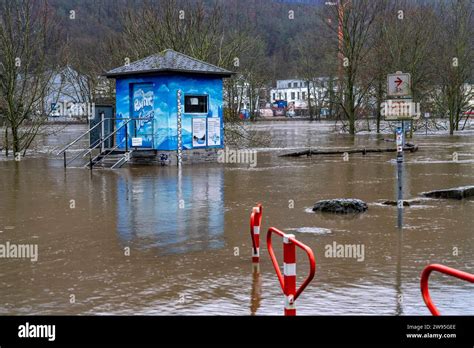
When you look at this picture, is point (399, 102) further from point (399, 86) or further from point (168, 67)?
point (168, 67)

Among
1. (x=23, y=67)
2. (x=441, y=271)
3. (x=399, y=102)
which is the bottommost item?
(x=441, y=271)

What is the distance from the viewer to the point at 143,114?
2966 cm

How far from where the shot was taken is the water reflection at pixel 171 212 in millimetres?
11695

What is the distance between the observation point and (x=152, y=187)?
65.6ft

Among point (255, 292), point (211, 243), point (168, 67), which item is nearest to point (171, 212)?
point (211, 243)

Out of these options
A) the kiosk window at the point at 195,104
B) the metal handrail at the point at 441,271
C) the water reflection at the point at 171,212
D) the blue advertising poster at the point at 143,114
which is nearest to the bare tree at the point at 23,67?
the blue advertising poster at the point at 143,114

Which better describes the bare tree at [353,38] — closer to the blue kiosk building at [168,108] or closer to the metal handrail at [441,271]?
the blue kiosk building at [168,108]

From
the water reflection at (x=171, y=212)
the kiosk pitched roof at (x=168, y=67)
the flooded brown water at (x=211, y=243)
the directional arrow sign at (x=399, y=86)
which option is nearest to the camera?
the flooded brown water at (x=211, y=243)

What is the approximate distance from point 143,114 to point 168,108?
126cm

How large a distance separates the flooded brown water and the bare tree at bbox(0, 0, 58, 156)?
42.0ft

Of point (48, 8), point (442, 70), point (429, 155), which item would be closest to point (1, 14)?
point (48, 8)

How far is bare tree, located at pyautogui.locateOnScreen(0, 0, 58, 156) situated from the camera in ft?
112

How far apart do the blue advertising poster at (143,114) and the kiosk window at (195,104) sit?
1.44 m
